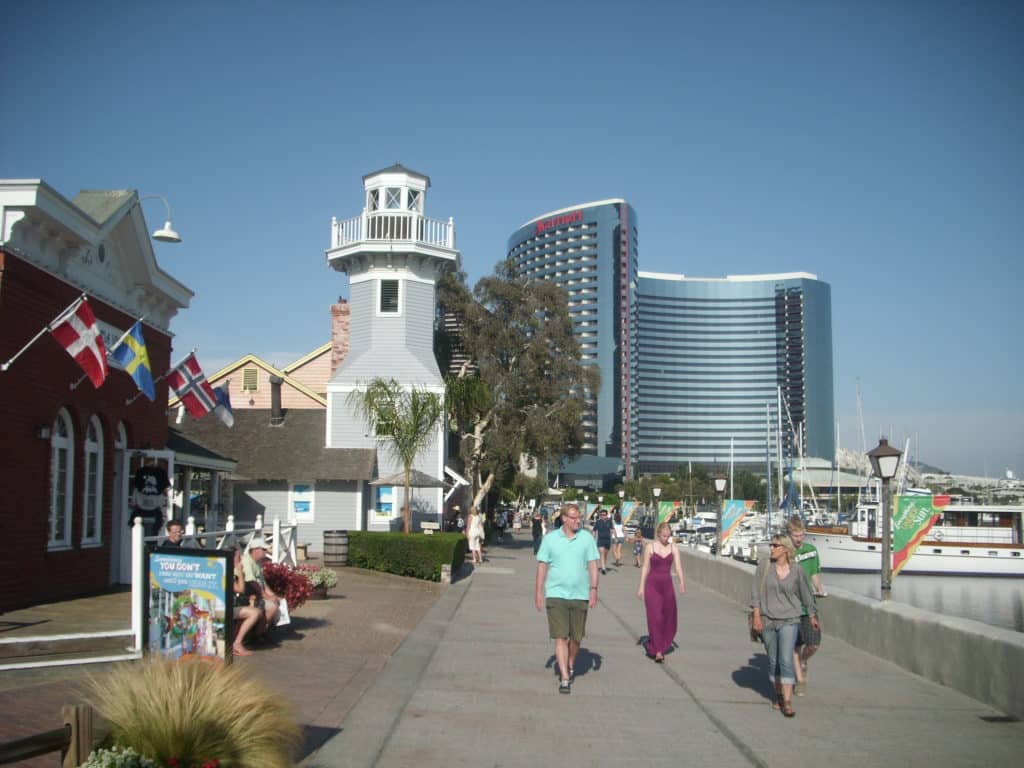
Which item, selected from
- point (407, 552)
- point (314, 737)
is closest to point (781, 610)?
point (314, 737)

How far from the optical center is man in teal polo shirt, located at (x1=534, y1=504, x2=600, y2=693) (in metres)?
9.72

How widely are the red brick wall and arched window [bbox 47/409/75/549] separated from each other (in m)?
0.14

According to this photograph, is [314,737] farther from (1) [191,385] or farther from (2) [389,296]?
(2) [389,296]

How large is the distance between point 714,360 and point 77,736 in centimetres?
19179


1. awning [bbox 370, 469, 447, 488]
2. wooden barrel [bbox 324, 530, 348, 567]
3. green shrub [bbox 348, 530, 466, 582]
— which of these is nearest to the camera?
green shrub [bbox 348, 530, 466, 582]

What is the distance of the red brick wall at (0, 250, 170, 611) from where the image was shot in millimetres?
12562

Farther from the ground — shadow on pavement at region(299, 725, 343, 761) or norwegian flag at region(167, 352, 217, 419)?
norwegian flag at region(167, 352, 217, 419)

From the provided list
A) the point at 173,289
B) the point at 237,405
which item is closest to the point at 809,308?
the point at 237,405

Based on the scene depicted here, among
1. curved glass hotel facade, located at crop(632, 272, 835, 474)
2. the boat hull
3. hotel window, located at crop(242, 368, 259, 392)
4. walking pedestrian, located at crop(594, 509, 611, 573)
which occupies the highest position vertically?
curved glass hotel facade, located at crop(632, 272, 835, 474)

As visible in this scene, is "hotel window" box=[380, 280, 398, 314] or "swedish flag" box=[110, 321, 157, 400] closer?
"swedish flag" box=[110, 321, 157, 400]

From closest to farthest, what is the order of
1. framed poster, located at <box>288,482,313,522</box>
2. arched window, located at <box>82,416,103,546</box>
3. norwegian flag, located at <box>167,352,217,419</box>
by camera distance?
arched window, located at <box>82,416,103,546</box>, norwegian flag, located at <box>167,352,217,419</box>, framed poster, located at <box>288,482,313,522</box>

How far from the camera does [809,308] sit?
195000mm

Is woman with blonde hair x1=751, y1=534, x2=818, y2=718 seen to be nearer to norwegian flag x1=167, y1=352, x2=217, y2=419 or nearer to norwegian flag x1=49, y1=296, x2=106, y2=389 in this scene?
norwegian flag x1=49, y1=296, x2=106, y2=389

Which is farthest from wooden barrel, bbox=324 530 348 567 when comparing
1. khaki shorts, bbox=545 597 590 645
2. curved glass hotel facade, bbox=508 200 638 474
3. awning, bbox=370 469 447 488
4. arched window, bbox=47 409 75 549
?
curved glass hotel facade, bbox=508 200 638 474
